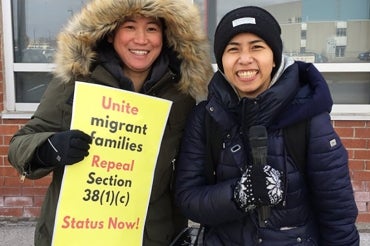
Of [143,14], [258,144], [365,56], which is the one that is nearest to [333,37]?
[365,56]

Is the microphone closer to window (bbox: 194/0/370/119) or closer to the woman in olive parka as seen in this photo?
the woman in olive parka

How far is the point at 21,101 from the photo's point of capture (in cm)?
434

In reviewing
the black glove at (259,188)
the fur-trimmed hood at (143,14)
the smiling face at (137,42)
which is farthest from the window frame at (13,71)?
the black glove at (259,188)

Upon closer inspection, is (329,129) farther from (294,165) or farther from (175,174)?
(175,174)

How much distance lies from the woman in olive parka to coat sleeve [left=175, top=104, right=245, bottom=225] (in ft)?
0.65

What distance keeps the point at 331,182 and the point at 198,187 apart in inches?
20.8

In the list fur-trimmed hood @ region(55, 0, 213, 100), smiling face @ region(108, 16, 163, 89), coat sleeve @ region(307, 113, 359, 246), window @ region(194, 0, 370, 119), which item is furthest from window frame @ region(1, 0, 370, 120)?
coat sleeve @ region(307, 113, 359, 246)

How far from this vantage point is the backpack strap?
185 centimetres

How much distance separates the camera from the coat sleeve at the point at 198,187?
1.89 meters

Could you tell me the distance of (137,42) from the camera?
7.29 feet

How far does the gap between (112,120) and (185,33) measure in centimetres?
55

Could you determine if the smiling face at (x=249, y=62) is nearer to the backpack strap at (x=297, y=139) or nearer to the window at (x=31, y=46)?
the backpack strap at (x=297, y=139)

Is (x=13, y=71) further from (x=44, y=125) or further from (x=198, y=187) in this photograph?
(x=198, y=187)

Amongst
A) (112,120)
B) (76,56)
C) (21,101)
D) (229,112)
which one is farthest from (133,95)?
(21,101)
